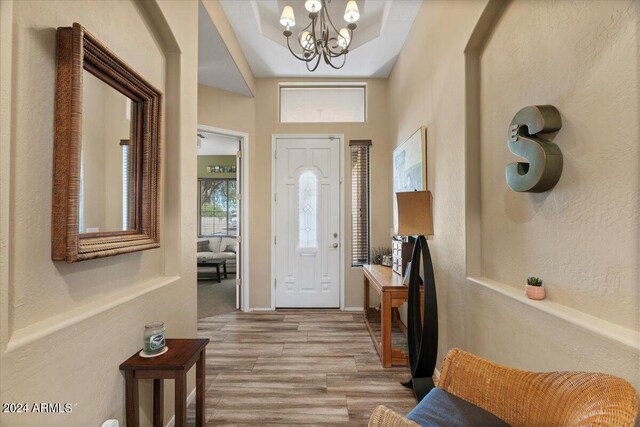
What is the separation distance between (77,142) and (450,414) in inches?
66.9

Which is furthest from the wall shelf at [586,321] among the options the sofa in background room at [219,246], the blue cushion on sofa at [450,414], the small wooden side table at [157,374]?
the sofa in background room at [219,246]

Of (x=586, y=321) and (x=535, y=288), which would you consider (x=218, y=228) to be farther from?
(x=586, y=321)

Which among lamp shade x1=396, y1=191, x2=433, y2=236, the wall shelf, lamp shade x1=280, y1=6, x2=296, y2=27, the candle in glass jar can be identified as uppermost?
lamp shade x1=280, y1=6, x2=296, y2=27

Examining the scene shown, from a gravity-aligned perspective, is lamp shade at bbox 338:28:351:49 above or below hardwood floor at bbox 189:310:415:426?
above

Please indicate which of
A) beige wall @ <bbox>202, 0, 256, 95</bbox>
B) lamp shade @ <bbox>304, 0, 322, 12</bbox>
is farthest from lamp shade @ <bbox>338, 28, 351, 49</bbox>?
beige wall @ <bbox>202, 0, 256, 95</bbox>

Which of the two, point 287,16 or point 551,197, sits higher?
point 287,16

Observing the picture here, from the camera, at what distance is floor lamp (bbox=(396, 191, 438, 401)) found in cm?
192

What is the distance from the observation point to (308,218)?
4.06 metres

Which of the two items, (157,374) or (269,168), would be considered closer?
(157,374)

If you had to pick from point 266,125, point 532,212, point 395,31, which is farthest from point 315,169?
point 532,212

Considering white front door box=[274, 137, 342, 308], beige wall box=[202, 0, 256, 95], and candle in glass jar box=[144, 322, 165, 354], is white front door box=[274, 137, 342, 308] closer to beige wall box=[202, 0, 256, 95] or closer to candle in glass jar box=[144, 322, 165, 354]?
beige wall box=[202, 0, 256, 95]

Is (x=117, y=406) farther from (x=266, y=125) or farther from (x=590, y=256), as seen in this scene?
(x=266, y=125)

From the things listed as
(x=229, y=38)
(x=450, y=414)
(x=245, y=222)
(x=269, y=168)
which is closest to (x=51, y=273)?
(x=450, y=414)

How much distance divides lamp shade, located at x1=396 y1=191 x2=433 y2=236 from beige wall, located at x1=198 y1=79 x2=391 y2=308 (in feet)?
6.53
